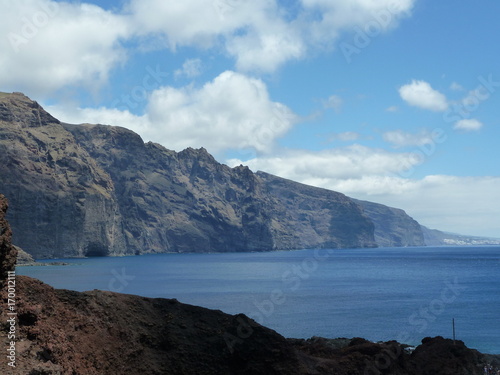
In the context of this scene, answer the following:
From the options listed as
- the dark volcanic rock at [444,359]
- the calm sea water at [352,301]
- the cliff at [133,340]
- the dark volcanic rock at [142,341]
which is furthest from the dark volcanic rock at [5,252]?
the calm sea water at [352,301]

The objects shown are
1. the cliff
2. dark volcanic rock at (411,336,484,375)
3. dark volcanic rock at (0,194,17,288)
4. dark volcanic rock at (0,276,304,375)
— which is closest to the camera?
the cliff

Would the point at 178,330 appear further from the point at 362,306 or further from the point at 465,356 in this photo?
the point at 362,306

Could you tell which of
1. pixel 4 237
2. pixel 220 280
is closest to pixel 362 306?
pixel 220 280

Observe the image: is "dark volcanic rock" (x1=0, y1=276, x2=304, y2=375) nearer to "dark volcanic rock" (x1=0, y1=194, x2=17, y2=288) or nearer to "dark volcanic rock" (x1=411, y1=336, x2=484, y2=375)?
"dark volcanic rock" (x1=0, y1=194, x2=17, y2=288)

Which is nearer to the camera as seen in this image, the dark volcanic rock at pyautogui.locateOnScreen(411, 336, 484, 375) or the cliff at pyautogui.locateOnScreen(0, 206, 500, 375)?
the cliff at pyautogui.locateOnScreen(0, 206, 500, 375)

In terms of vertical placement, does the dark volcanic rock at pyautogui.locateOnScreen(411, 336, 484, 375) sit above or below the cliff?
below

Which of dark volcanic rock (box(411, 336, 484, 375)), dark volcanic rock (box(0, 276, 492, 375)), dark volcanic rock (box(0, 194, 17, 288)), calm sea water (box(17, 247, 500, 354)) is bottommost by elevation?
calm sea water (box(17, 247, 500, 354))

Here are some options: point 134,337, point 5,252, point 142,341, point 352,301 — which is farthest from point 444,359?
point 352,301

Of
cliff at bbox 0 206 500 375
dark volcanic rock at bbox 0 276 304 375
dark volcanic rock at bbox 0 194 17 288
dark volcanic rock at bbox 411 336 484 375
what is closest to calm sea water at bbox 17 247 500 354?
dark volcanic rock at bbox 411 336 484 375

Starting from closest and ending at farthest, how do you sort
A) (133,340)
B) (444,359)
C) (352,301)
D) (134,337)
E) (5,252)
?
(5,252), (133,340), (134,337), (444,359), (352,301)

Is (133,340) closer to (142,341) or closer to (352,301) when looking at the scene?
(142,341)

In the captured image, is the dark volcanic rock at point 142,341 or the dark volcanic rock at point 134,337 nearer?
the dark volcanic rock at point 142,341

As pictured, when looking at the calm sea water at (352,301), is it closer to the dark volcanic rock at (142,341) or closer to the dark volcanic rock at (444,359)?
the dark volcanic rock at (444,359)

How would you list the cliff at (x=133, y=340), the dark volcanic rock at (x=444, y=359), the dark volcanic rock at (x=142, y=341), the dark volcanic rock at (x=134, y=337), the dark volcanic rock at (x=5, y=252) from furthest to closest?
the dark volcanic rock at (x=444, y=359) < the dark volcanic rock at (x=5, y=252) < the dark volcanic rock at (x=134, y=337) < the dark volcanic rock at (x=142, y=341) < the cliff at (x=133, y=340)
